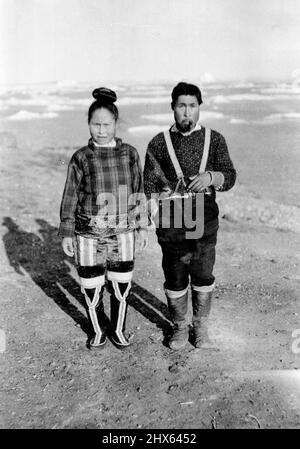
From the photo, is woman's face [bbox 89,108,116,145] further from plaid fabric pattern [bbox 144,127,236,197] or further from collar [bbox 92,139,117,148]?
plaid fabric pattern [bbox 144,127,236,197]

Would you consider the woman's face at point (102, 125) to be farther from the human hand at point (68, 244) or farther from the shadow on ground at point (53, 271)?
the shadow on ground at point (53, 271)

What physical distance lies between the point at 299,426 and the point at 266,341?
1.03m

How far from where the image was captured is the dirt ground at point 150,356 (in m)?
2.97

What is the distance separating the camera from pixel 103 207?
3.33 metres

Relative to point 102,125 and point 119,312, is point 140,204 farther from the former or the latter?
point 119,312

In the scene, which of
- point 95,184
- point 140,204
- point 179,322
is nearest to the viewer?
point 95,184

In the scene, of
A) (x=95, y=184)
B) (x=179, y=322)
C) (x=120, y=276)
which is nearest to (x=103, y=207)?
(x=95, y=184)

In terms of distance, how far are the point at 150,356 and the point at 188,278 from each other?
0.66m

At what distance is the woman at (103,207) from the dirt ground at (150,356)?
0.53 metres

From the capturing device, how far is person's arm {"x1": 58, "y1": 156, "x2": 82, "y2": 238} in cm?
328

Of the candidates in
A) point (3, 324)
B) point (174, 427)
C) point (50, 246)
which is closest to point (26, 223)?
point (50, 246)

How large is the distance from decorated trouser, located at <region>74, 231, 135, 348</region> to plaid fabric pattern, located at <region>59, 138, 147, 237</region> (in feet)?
0.26

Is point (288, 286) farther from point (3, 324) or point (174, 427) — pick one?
point (3, 324)

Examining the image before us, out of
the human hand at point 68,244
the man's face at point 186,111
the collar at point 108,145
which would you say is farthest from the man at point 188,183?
the human hand at point 68,244
